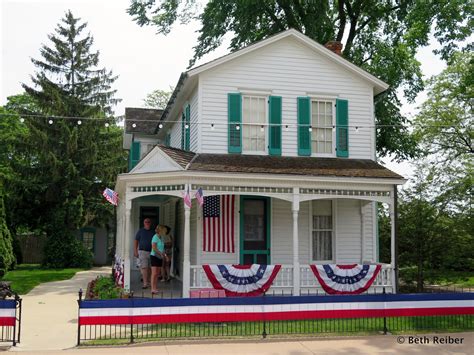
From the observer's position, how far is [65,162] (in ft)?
106

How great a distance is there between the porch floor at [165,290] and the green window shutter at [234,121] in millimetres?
4567

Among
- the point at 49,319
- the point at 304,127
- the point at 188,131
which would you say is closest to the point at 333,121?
the point at 304,127

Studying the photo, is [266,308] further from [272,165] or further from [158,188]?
[272,165]

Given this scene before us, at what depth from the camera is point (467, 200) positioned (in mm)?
18844

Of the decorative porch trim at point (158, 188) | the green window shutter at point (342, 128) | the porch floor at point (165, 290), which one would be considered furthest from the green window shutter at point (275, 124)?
the porch floor at point (165, 290)

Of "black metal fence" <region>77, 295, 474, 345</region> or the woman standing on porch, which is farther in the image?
the woman standing on porch

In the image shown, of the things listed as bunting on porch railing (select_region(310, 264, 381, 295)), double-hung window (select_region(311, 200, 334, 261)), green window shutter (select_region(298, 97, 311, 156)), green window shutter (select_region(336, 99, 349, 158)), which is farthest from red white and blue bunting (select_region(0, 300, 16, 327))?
green window shutter (select_region(336, 99, 349, 158))

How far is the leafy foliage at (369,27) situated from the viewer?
24.3 m

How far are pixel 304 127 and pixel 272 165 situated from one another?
224cm

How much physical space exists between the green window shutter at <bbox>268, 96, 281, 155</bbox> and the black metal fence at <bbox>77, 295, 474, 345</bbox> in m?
6.35

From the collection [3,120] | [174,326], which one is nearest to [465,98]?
[174,326]

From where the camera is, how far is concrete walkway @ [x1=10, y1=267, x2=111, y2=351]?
32.5ft

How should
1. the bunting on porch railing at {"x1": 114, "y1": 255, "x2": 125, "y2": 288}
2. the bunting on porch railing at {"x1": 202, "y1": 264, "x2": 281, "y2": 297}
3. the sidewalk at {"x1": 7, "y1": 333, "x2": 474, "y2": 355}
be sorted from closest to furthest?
the sidewalk at {"x1": 7, "y1": 333, "x2": 474, "y2": 355} < the bunting on porch railing at {"x1": 202, "y1": 264, "x2": 281, "y2": 297} < the bunting on porch railing at {"x1": 114, "y1": 255, "x2": 125, "y2": 288}

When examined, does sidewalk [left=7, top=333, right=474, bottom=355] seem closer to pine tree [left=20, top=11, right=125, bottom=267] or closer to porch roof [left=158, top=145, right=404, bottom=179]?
porch roof [left=158, top=145, right=404, bottom=179]
